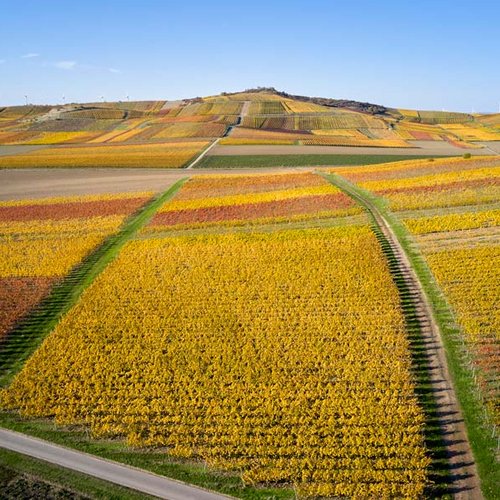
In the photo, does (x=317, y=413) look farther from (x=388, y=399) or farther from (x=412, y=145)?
(x=412, y=145)

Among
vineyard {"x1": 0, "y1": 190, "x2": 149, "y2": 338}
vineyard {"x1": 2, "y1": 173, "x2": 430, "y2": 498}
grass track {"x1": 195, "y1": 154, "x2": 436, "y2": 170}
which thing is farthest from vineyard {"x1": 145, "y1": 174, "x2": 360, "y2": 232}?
grass track {"x1": 195, "y1": 154, "x2": 436, "y2": 170}

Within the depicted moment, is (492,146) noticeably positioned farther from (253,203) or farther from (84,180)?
(84,180)

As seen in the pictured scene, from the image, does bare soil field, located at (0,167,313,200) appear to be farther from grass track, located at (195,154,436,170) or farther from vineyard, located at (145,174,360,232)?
vineyard, located at (145,174,360,232)

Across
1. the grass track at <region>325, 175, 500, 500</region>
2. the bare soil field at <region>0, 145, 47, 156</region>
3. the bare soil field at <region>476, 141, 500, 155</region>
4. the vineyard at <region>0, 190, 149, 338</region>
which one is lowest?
the grass track at <region>325, 175, 500, 500</region>

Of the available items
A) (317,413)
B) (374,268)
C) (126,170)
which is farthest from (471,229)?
(126,170)

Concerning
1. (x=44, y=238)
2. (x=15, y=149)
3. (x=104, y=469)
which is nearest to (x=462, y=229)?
(x=104, y=469)

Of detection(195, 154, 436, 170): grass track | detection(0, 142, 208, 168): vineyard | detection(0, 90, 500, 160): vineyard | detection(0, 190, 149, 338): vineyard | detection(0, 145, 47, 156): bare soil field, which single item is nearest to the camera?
detection(0, 190, 149, 338): vineyard
